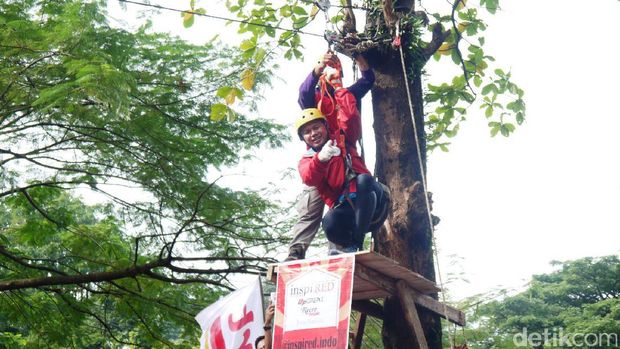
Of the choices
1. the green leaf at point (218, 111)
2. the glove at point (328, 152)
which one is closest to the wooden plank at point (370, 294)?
the glove at point (328, 152)

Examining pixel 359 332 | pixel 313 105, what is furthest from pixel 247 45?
pixel 359 332

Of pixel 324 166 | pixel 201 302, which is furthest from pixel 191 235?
pixel 324 166

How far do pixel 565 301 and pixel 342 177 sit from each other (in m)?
20.4

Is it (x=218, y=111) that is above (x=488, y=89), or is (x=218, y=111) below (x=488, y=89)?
below

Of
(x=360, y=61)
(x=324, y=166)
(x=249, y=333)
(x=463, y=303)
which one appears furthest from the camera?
(x=463, y=303)

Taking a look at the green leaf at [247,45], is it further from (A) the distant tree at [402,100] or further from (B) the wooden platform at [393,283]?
(B) the wooden platform at [393,283]

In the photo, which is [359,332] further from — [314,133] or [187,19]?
[187,19]

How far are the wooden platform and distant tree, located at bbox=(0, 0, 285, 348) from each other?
2359 mm

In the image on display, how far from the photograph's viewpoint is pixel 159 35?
7.85 metres

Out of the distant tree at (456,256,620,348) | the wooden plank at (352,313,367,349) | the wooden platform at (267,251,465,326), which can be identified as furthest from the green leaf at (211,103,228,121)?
the distant tree at (456,256,620,348)

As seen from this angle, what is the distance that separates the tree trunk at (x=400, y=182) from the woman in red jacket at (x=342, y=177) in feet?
0.59

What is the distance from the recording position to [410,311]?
4551 mm

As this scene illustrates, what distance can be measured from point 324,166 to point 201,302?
Result: 11.4 ft

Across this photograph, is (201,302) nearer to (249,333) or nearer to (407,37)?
(249,333)
